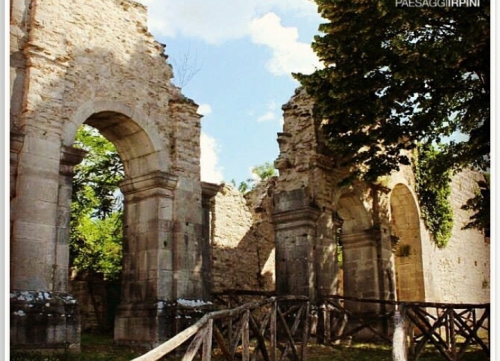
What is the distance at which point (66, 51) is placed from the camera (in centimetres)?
980

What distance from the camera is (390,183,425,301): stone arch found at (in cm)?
1730

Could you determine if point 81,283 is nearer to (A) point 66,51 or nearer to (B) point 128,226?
(B) point 128,226

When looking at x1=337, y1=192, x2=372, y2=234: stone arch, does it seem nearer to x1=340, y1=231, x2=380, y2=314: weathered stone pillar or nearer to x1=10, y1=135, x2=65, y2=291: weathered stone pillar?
x1=340, y1=231, x2=380, y2=314: weathered stone pillar

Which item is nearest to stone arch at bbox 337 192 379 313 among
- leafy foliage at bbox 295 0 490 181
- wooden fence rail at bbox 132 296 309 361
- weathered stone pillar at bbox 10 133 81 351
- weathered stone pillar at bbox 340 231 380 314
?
weathered stone pillar at bbox 340 231 380 314

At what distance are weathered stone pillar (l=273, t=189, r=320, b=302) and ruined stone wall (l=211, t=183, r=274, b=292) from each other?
3358mm

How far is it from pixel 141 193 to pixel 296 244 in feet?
11.4

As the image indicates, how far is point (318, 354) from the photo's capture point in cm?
1071

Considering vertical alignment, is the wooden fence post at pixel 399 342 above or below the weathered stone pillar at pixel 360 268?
below

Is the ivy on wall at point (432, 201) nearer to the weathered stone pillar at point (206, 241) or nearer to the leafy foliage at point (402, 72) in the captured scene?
the leafy foliage at point (402, 72)

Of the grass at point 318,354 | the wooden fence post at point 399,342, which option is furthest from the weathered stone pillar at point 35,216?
the wooden fence post at point 399,342

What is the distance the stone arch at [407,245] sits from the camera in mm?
17297

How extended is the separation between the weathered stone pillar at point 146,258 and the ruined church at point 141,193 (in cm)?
2
